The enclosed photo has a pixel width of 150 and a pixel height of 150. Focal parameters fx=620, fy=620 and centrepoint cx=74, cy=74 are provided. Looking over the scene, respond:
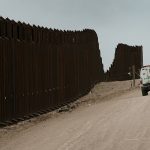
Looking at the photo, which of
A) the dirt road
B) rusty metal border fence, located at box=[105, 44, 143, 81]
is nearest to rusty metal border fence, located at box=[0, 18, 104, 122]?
the dirt road

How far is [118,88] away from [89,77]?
95.8 inches

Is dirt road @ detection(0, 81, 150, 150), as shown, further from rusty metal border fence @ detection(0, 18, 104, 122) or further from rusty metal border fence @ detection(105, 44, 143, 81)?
rusty metal border fence @ detection(105, 44, 143, 81)

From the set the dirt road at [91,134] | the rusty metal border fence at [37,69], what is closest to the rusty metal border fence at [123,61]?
the rusty metal border fence at [37,69]

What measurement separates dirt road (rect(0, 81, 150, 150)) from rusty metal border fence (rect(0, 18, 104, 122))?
127 cm

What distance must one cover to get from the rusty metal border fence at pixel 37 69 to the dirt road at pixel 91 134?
1.27 metres

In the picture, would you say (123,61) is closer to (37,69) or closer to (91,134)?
(37,69)

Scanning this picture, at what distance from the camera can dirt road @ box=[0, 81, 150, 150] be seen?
1232 centimetres

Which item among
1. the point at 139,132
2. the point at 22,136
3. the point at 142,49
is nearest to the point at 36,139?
the point at 22,136

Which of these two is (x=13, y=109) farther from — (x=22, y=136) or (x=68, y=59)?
(x=68, y=59)

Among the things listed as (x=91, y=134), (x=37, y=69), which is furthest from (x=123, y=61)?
(x=91, y=134)

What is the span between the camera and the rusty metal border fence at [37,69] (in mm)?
19109

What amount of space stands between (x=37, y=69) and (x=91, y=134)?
8744mm

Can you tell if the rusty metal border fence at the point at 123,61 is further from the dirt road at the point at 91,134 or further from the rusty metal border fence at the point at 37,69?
the dirt road at the point at 91,134

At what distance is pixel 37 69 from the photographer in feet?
73.0
